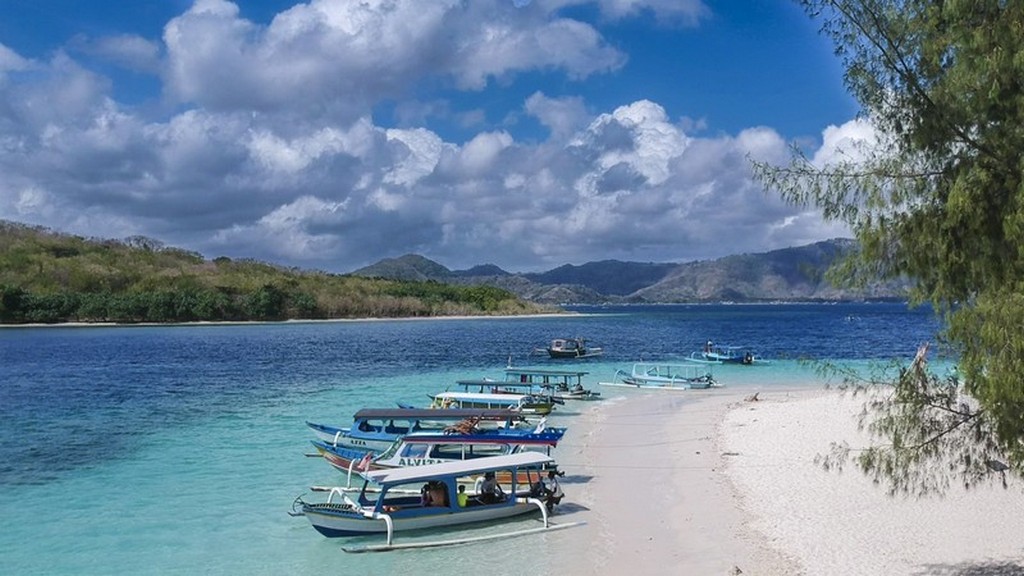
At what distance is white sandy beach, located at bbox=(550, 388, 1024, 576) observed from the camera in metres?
Answer: 14.5

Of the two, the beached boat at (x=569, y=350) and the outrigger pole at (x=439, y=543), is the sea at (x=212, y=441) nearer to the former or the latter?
the outrigger pole at (x=439, y=543)

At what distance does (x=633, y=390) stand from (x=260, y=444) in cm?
2403

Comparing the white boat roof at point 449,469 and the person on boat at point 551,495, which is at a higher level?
the white boat roof at point 449,469

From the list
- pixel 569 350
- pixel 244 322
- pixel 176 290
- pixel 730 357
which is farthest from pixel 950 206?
pixel 176 290

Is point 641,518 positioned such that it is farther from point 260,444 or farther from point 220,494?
point 260,444

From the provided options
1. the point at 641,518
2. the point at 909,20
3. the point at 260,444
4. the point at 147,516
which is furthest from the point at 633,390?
the point at 909,20

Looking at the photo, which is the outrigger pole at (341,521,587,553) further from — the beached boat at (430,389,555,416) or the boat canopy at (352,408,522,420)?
the beached boat at (430,389,555,416)

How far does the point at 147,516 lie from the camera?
64.3 feet

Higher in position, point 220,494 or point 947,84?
point 947,84

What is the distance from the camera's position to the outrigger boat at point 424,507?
1673cm

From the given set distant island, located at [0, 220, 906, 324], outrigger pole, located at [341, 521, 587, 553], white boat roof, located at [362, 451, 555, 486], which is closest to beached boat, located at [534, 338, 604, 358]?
white boat roof, located at [362, 451, 555, 486]

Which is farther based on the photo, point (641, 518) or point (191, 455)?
point (191, 455)

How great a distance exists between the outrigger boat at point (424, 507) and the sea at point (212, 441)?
317 millimetres

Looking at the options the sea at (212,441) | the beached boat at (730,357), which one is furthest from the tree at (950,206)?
the beached boat at (730,357)
